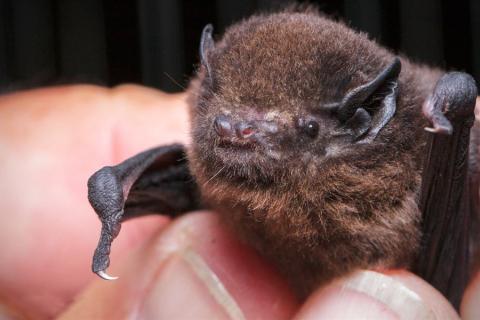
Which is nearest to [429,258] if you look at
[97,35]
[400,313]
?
[400,313]

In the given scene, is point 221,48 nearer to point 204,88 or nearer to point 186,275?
point 204,88

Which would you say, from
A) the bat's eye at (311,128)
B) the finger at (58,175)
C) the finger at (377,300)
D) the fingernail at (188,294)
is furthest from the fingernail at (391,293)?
the finger at (58,175)

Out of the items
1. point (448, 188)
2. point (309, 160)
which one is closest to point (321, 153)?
point (309, 160)

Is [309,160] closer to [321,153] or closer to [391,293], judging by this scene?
[321,153]

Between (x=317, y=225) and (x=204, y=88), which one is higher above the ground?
(x=204, y=88)

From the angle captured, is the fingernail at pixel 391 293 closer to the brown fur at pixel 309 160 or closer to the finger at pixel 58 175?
the brown fur at pixel 309 160

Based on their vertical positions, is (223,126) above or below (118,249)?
above

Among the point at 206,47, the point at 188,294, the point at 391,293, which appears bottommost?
the point at 188,294
